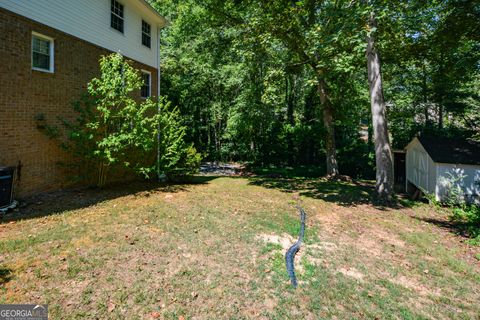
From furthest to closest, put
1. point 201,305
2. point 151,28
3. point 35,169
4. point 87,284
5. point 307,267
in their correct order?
point 151,28
point 35,169
point 307,267
point 87,284
point 201,305

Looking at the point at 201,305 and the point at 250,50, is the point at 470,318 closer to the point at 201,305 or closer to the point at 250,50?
the point at 201,305

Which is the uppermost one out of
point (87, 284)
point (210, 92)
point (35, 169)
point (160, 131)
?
point (210, 92)

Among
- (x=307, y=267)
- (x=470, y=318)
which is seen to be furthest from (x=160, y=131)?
(x=470, y=318)

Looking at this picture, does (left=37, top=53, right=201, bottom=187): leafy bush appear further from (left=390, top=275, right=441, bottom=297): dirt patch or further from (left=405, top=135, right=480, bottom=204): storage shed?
(left=405, top=135, right=480, bottom=204): storage shed

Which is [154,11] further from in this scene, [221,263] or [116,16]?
[221,263]

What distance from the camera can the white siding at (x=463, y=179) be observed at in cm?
1088

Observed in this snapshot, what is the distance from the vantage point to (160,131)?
37.1 ft

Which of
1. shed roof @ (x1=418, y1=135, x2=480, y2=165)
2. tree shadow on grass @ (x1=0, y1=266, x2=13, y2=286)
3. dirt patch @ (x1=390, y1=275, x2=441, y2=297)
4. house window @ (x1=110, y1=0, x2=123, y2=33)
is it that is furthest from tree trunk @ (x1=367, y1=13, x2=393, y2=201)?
tree shadow on grass @ (x1=0, y1=266, x2=13, y2=286)

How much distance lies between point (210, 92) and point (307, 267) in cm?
1939

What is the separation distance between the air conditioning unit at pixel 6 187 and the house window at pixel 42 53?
3.25 metres

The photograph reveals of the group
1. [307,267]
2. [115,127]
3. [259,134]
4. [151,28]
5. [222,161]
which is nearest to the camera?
[307,267]

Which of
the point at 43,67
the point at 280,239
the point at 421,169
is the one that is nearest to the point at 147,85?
the point at 43,67

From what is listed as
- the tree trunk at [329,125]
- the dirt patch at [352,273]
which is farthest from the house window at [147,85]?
the dirt patch at [352,273]

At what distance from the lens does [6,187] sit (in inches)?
277
